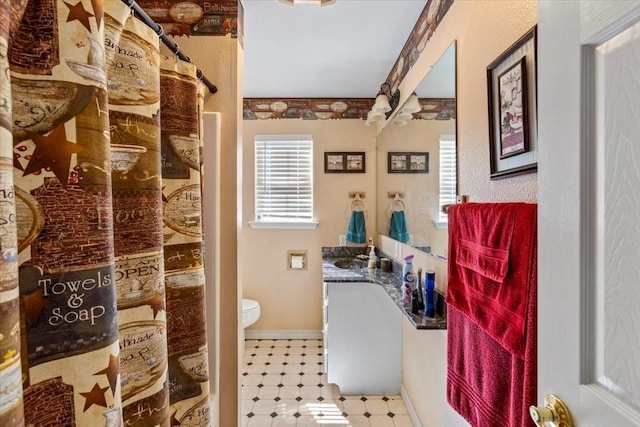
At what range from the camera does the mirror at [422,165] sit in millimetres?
1512

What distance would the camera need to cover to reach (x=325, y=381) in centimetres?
256

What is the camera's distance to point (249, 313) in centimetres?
289

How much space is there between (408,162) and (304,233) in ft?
4.72

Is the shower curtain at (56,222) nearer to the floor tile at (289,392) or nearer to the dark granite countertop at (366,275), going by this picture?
the dark granite countertop at (366,275)

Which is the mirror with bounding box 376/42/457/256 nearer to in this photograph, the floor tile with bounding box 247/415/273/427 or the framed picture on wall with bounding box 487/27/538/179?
the framed picture on wall with bounding box 487/27/538/179

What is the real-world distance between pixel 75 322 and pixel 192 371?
A: 0.65 m

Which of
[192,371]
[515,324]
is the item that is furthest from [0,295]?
[515,324]

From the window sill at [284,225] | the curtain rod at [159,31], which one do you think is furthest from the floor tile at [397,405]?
the curtain rod at [159,31]

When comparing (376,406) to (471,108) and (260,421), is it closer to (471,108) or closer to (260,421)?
(260,421)

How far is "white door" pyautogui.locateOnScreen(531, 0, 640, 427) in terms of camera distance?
0.47 meters

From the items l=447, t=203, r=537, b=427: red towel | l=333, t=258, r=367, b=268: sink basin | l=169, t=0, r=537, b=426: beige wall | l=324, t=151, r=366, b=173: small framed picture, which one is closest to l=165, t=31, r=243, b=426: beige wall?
l=169, t=0, r=537, b=426: beige wall

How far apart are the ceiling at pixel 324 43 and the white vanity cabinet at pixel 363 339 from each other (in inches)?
65.4

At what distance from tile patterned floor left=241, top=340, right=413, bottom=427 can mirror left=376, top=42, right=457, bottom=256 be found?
1185 mm

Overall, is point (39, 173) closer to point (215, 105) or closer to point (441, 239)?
point (215, 105)
